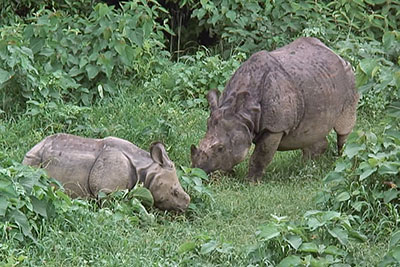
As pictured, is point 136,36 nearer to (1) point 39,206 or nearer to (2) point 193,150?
(2) point 193,150

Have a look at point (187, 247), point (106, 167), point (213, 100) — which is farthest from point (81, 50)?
point (187, 247)

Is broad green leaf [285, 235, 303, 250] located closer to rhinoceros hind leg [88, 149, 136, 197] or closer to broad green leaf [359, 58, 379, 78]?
broad green leaf [359, 58, 379, 78]

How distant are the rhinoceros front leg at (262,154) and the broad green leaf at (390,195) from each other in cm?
180

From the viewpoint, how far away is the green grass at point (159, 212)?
24.4 ft

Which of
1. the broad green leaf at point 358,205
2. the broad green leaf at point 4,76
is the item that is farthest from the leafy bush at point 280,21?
the broad green leaf at point 358,205

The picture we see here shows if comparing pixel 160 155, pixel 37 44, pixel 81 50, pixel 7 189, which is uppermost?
pixel 7 189

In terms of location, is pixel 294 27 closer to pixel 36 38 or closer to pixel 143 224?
pixel 36 38

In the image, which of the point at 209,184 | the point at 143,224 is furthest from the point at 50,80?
the point at 143,224

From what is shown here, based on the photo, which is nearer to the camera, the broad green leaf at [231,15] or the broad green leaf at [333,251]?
the broad green leaf at [333,251]

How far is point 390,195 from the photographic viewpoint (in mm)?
8227

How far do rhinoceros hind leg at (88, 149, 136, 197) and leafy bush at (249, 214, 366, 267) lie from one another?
1.48 metres

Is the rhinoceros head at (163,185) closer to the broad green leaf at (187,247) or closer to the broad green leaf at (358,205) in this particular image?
the broad green leaf at (187,247)

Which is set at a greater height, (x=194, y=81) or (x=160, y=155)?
(x=160, y=155)

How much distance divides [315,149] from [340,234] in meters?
3.15
